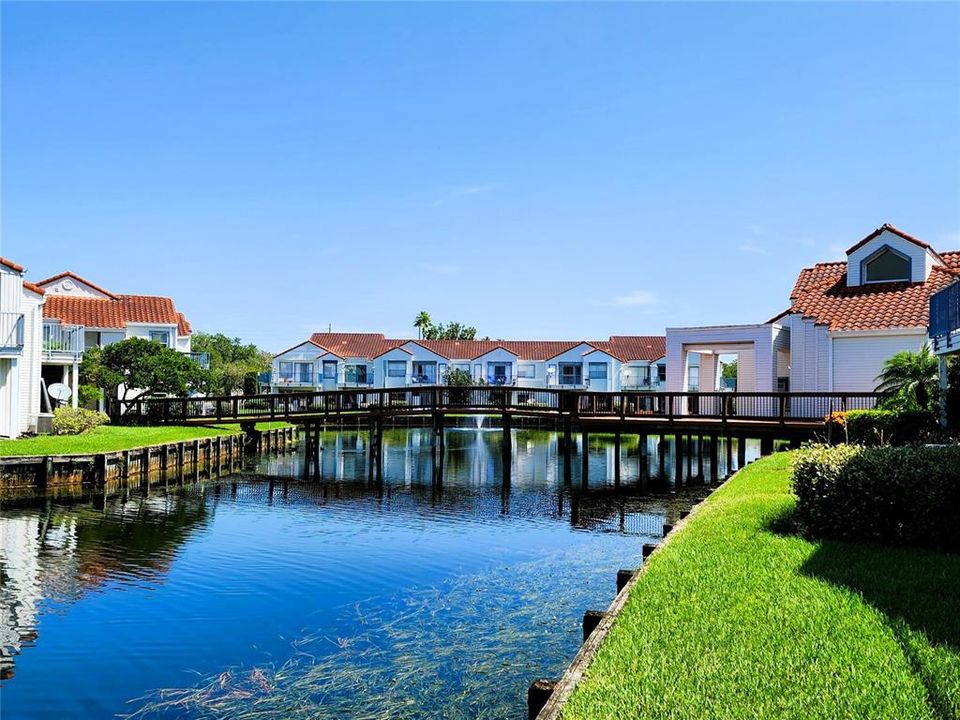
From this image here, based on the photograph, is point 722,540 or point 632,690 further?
point 722,540

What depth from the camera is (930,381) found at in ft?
75.0

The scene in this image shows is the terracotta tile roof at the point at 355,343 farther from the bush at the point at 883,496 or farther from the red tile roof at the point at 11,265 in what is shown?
the bush at the point at 883,496

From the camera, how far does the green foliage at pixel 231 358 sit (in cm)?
8438

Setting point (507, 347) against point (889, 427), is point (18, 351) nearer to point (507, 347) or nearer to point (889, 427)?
point (889, 427)

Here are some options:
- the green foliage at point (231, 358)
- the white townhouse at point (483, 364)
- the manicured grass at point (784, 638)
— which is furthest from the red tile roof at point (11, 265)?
the green foliage at point (231, 358)

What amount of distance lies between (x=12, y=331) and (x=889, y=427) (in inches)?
1172

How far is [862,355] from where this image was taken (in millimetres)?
30719

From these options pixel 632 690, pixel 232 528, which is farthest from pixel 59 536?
pixel 632 690

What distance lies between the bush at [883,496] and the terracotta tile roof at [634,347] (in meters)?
56.5

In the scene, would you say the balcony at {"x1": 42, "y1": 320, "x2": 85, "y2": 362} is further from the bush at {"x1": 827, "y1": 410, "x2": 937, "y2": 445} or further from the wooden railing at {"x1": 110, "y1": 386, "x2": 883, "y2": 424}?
the bush at {"x1": 827, "y1": 410, "x2": 937, "y2": 445}

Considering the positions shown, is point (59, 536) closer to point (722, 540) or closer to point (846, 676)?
point (722, 540)

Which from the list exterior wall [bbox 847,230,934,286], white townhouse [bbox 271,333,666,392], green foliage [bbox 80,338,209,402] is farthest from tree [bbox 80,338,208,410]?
exterior wall [bbox 847,230,934,286]

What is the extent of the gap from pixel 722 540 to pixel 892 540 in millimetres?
2268

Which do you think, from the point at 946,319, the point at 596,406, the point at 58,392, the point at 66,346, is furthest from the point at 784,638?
the point at 66,346
